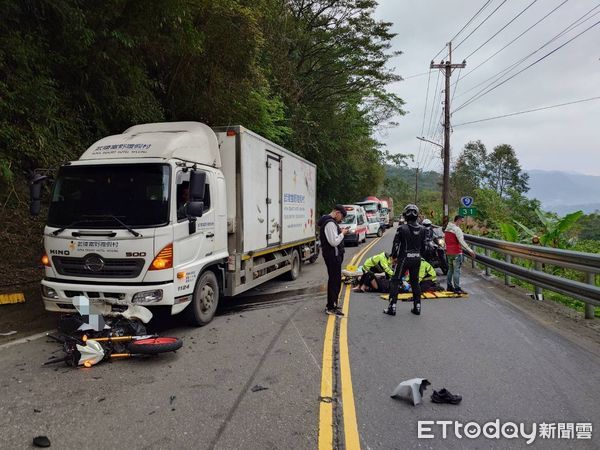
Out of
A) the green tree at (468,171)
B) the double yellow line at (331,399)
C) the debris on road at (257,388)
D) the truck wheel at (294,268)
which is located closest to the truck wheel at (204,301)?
the double yellow line at (331,399)

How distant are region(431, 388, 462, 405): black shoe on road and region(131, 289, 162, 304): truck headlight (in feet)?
11.4

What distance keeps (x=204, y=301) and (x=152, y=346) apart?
1734 millimetres

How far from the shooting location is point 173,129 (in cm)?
714

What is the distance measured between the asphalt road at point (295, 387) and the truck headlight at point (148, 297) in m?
0.72

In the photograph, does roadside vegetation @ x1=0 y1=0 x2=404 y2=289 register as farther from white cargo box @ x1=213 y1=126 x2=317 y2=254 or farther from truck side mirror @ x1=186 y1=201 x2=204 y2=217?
truck side mirror @ x1=186 y1=201 x2=204 y2=217

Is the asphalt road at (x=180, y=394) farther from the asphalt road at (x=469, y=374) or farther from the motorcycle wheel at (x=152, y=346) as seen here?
the asphalt road at (x=469, y=374)

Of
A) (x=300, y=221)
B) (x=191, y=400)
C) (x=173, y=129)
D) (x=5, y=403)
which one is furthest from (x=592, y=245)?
(x=5, y=403)

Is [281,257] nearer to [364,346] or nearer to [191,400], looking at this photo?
[364,346]

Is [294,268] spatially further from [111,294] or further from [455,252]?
[111,294]

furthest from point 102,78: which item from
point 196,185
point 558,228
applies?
point 558,228

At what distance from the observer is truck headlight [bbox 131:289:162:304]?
5.46m

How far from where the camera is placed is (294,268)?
11344 millimetres

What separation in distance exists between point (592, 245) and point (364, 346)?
16.0m

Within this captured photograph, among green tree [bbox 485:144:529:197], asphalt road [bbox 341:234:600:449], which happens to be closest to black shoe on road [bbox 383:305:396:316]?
asphalt road [bbox 341:234:600:449]
